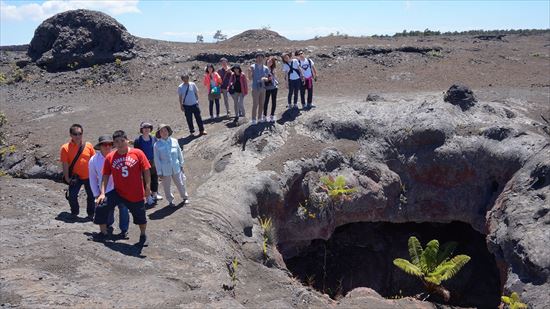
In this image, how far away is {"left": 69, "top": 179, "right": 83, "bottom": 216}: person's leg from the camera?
394 inches

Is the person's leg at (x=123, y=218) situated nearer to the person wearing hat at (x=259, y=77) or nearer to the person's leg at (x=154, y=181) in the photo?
the person's leg at (x=154, y=181)

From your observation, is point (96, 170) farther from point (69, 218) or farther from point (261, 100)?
point (261, 100)

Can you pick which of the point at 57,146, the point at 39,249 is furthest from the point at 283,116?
the point at 39,249

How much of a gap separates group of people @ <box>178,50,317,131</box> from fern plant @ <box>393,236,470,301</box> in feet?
19.0

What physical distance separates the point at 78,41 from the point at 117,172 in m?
22.6

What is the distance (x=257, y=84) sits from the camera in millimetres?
14430

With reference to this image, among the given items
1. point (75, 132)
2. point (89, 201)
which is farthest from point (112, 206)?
point (75, 132)

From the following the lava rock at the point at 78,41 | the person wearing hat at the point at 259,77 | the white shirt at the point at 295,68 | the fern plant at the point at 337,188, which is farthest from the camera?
the lava rock at the point at 78,41

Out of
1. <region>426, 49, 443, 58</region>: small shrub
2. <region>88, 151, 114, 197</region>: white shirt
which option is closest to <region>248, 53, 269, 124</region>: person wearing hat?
<region>88, 151, 114, 197</region>: white shirt

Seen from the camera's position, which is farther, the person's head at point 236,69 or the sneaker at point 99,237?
the person's head at point 236,69

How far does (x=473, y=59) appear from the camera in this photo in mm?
29156

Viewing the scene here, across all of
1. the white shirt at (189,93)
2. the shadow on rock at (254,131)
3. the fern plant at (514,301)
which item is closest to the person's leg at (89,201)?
the shadow on rock at (254,131)

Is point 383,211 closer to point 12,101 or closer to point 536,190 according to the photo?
point 536,190

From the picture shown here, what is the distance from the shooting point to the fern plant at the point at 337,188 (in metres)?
14.4
